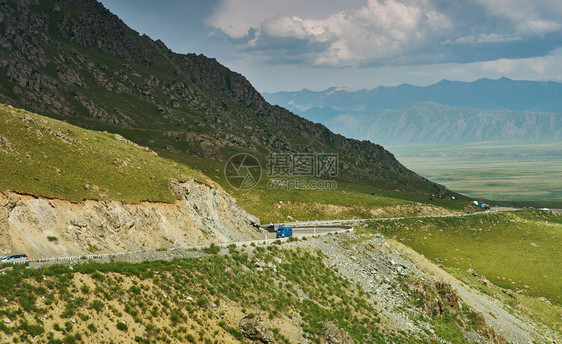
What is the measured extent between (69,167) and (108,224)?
1087 cm

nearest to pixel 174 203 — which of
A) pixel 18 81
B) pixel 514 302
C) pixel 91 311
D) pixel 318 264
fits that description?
pixel 318 264

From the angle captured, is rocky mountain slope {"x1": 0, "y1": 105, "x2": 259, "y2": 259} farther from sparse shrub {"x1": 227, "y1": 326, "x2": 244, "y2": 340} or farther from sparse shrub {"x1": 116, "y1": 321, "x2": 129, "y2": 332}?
sparse shrub {"x1": 227, "y1": 326, "x2": 244, "y2": 340}

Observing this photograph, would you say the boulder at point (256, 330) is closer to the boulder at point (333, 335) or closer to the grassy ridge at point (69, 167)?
the boulder at point (333, 335)

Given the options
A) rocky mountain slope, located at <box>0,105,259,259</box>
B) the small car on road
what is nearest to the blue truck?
rocky mountain slope, located at <box>0,105,259,259</box>

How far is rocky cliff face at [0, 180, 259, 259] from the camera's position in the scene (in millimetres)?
37594

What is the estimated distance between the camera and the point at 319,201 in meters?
110

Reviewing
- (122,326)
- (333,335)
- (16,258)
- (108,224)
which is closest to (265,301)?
(333,335)

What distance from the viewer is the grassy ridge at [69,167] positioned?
1719 inches

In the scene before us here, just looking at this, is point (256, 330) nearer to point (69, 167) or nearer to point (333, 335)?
point (333, 335)

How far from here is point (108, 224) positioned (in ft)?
151

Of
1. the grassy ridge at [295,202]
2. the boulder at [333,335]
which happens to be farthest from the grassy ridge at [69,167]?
the grassy ridge at [295,202]

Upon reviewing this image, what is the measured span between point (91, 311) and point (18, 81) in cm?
16823

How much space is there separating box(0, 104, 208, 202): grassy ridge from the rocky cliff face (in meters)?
1.67

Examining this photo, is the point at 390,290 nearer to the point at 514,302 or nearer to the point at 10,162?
the point at 514,302
